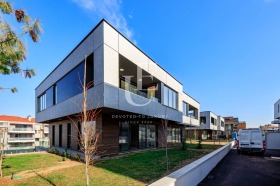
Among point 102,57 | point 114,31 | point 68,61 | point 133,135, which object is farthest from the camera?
point 133,135

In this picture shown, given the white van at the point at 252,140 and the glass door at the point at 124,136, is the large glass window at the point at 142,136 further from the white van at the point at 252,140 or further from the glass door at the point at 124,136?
the white van at the point at 252,140

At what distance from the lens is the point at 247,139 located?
1725 centimetres

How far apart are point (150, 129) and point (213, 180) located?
12.4 metres

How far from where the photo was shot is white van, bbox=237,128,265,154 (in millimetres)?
16359

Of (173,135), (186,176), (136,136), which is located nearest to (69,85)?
(136,136)

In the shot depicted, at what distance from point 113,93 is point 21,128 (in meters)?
68.1

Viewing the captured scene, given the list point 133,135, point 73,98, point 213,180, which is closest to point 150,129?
point 133,135

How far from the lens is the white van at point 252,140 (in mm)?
16359

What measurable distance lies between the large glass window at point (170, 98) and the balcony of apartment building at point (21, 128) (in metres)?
62.1

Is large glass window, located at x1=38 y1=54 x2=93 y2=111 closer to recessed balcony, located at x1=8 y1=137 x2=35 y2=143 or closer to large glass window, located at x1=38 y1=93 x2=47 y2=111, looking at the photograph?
large glass window, located at x1=38 y1=93 x2=47 y2=111

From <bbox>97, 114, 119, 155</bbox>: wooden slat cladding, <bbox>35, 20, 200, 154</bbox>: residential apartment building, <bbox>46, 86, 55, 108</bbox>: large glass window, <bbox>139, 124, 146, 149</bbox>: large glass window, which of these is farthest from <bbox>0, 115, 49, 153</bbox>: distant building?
<bbox>97, 114, 119, 155</bbox>: wooden slat cladding

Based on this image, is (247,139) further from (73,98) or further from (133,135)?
(73,98)

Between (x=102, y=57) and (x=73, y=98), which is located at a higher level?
(x=102, y=57)

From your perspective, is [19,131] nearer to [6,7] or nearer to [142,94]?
[142,94]
